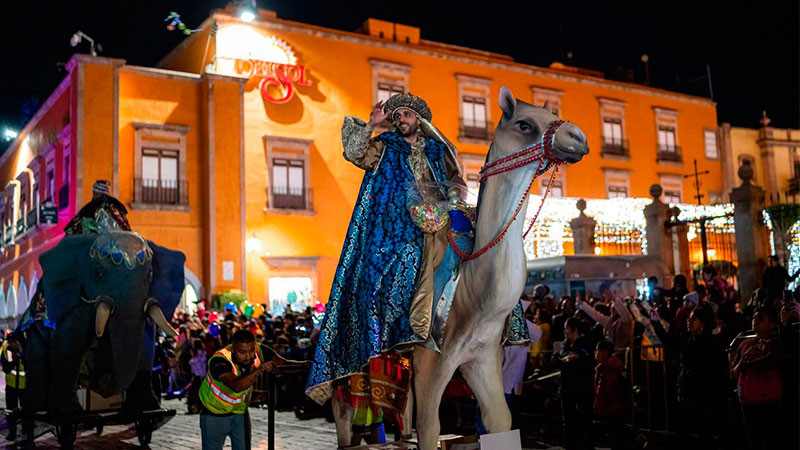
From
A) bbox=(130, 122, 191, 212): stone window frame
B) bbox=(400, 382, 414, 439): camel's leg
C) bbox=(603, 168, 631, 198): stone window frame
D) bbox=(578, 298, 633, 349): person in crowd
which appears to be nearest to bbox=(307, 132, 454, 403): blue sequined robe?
bbox=(400, 382, 414, 439): camel's leg

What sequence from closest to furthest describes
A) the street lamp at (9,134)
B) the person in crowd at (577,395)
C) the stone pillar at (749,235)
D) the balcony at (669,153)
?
the person in crowd at (577,395), the stone pillar at (749,235), the street lamp at (9,134), the balcony at (669,153)

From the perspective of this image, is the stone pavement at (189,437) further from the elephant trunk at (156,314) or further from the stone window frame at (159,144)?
the stone window frame at (159,144)

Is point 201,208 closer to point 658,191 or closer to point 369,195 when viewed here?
point 658,191

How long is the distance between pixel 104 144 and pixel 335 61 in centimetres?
898

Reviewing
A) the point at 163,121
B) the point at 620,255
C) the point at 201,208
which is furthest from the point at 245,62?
the point at 620,255

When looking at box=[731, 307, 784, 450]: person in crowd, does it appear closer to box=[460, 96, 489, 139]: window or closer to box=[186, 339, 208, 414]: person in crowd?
box=[186, 339, 208, 414]: person in crowd

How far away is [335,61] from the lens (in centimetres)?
3030

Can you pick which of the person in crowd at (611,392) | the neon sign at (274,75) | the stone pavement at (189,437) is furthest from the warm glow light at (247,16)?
the person in crowd at (611,392)

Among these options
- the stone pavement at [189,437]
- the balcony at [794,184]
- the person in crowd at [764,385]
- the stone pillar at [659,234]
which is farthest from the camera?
the balcony at [794,184]

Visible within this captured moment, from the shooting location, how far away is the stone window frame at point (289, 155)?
92.7ft

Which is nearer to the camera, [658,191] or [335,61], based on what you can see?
[658,191]

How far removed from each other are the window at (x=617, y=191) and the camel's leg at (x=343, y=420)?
32.5 m

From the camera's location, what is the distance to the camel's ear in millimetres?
4859

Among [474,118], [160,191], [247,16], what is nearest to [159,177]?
[160,191]
